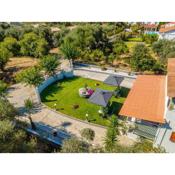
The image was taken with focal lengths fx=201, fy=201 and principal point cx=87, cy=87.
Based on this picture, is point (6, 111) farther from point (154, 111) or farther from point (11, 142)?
point (154, 111)

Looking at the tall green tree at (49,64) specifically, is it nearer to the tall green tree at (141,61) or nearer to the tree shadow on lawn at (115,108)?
the tree shadow on lawn at (115,108)

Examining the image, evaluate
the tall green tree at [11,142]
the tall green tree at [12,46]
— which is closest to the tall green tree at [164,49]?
the tall green tree at [11,142]

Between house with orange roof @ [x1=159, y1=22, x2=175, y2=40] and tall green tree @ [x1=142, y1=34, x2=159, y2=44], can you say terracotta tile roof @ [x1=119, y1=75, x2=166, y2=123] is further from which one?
house with orange roof @ [x1=159, y1=22, x2=175, y2=40]

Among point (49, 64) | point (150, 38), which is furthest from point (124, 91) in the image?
point (150, 38)

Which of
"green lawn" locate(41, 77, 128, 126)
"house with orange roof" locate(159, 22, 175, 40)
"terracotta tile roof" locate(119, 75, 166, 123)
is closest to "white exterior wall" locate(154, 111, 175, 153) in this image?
"terracotta tile roof" locate(119, 75, 166, 123)

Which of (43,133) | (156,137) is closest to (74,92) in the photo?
(43,133)

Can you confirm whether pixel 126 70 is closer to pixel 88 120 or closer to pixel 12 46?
pixel 88 120
